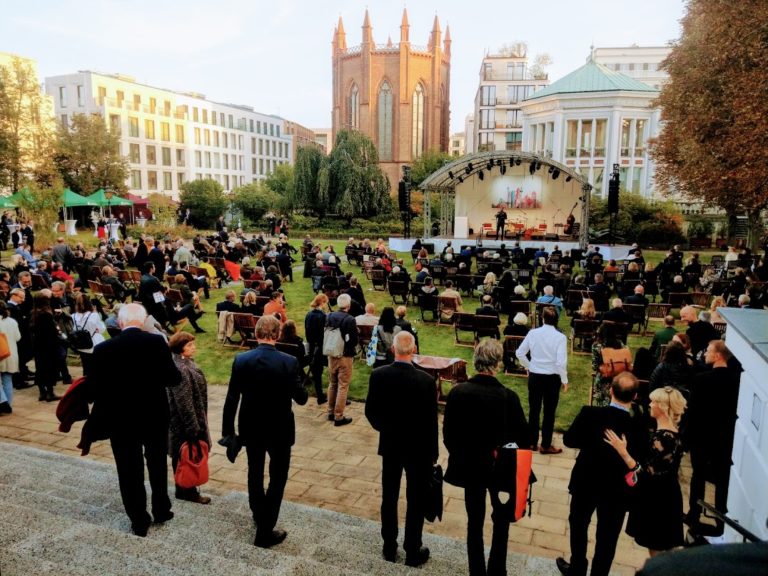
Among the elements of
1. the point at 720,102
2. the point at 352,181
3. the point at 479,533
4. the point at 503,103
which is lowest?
the point at 479,533

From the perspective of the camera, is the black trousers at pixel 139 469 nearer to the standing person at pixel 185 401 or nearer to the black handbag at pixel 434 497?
the standing person at pixel 185 401

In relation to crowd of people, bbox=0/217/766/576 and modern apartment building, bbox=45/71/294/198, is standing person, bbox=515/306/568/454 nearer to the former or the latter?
crowd of people, bbox=0/217/766/576

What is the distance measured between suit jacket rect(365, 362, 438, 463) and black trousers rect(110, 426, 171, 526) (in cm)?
158

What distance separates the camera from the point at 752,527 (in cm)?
324

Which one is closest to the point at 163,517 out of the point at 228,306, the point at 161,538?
the point at 161,538

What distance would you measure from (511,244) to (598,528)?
2126 cm

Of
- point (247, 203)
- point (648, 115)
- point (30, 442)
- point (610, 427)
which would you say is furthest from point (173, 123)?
point (610, 427)

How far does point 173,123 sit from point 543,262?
167 ft

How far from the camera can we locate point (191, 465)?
4281 mm

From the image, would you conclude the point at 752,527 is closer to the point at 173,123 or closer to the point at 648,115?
the point at 648,115

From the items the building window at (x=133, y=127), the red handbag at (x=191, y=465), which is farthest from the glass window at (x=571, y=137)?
the building window at (x=133, y=127)

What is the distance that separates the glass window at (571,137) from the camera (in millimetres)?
34938

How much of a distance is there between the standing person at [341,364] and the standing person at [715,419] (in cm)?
357

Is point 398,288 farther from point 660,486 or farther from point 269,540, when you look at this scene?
point 660,486
